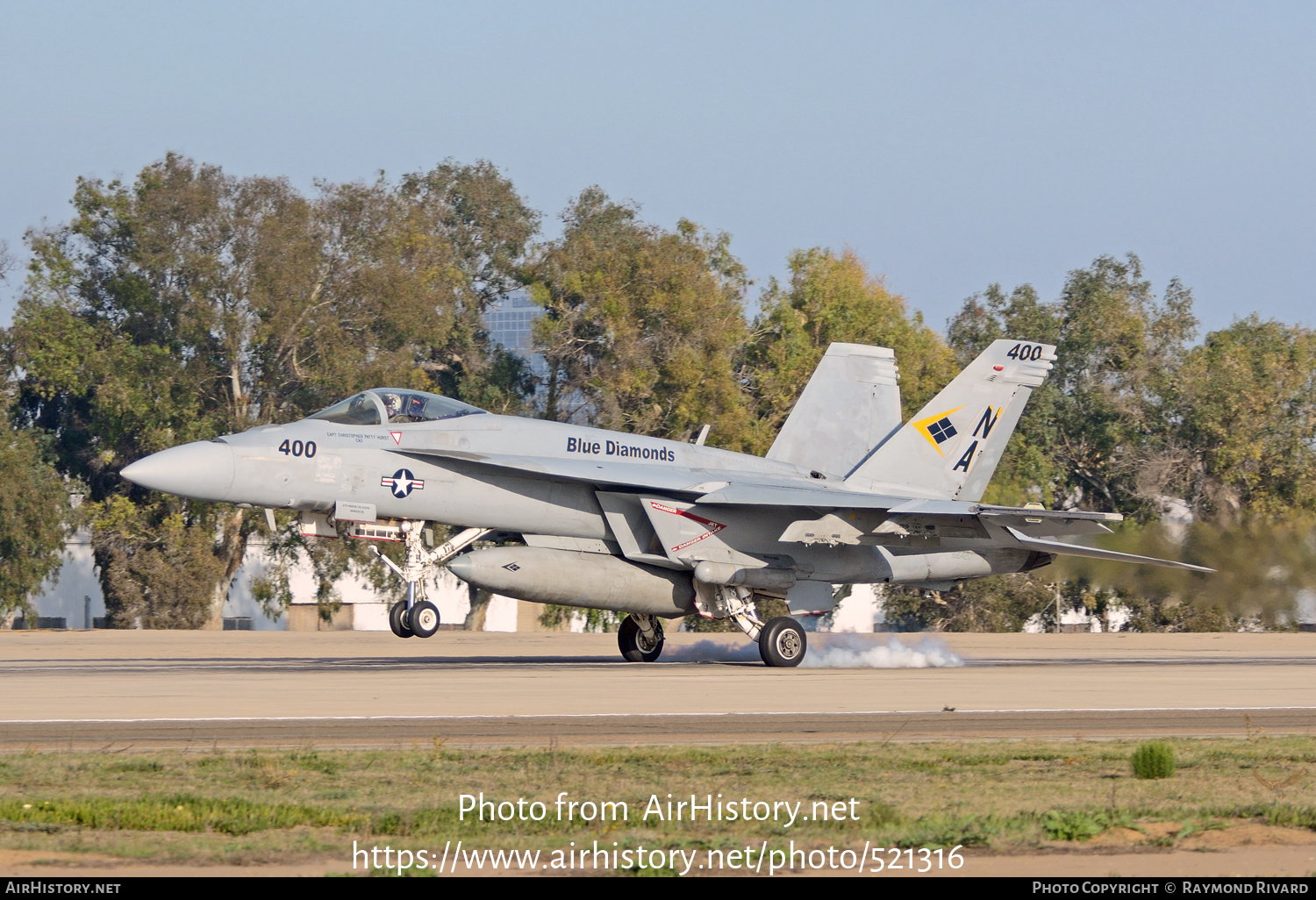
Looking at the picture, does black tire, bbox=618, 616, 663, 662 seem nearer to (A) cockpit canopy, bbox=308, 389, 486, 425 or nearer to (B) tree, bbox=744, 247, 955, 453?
(A) cockpit canopy, bbox=308, 389, 486, 425

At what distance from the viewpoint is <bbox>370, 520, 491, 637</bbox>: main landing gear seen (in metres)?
19.1

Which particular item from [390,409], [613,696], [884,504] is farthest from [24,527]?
[613,696]

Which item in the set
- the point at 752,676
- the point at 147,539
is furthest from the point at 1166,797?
the point at 147,539

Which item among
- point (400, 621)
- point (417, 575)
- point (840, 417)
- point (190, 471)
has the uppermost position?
point (840, 417)

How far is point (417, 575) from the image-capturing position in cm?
1970

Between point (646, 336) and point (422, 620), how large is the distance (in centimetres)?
2892

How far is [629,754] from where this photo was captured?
1016 cm

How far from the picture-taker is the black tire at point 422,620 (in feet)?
62.6

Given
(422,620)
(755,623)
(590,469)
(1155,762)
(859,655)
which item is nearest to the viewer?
(1155,762)

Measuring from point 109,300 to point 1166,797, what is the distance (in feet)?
151

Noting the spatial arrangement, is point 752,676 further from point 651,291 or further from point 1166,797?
point 651,291

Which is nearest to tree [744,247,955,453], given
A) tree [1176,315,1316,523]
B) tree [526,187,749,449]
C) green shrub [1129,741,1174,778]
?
tree [526,187,749,449]

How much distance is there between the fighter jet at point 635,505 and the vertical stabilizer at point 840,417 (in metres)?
0.91

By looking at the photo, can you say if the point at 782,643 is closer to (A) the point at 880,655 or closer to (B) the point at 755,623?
(B) the point at 755,623
